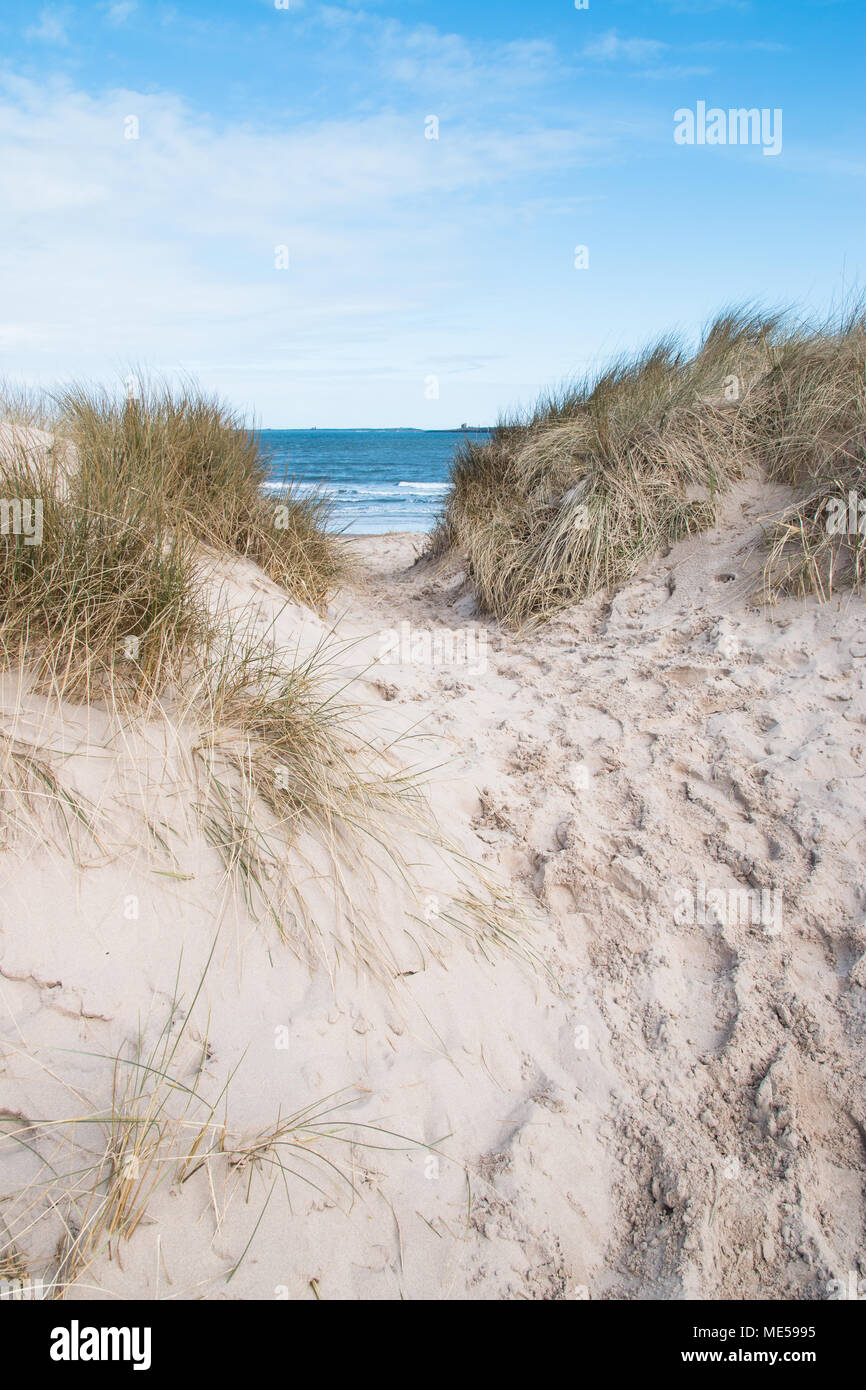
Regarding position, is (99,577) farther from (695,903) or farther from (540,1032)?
(695,903)

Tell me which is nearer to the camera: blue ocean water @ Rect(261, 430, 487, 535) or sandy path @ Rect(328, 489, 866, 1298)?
sandy path @ Rect(328, 489, 866, 1298)

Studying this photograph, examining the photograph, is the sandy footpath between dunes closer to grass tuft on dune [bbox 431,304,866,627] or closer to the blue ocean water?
grass tuft on dune [bbox 431,304,866,627]

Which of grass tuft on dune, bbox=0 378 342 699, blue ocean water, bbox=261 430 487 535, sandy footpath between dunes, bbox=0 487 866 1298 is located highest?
blue ocean water, bbox=261 430 487 535

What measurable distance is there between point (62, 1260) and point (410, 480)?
2434cm

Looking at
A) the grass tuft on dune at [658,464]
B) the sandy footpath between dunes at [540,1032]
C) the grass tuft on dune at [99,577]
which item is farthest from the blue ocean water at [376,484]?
the sandy footpath between dunes at [540,1032]

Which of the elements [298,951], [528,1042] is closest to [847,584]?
[528,1042]

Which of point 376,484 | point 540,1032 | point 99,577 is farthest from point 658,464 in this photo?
point 376,484

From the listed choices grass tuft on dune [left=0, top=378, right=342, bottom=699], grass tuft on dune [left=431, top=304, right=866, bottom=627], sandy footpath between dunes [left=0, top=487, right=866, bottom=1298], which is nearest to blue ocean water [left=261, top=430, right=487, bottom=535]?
grass tuft on dune [left=431, top=304, right=866, bottom=627]

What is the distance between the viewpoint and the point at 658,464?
5.41 metres

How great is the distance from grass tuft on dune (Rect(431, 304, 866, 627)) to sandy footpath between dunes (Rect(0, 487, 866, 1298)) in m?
2.07

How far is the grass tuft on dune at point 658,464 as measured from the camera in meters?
5.03

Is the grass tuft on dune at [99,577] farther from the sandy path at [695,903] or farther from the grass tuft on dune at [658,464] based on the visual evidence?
the grass tuft on dune at [658,464]

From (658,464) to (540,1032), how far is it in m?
4.26

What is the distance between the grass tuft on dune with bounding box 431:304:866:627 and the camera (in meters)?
5.03
